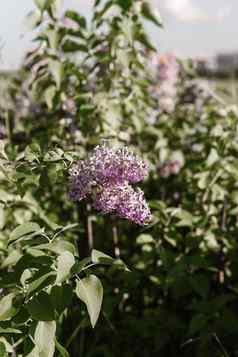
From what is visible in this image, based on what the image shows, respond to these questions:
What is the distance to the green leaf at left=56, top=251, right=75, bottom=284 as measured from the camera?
1399mm

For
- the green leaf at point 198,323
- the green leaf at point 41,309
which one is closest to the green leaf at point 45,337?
the green leaf at point 41,309

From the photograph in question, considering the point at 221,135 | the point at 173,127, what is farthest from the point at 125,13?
the point at 173,127

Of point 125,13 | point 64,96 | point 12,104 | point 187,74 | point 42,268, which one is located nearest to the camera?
point 42,268

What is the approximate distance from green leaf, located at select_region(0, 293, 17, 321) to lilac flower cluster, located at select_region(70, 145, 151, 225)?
1.03 feet

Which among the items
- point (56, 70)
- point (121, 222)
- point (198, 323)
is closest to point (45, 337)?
point (198, 323)

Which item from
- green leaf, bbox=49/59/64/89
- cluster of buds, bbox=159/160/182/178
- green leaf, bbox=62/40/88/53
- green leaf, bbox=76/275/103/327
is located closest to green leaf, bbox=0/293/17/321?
green leaf, bbox=76/275/103/327

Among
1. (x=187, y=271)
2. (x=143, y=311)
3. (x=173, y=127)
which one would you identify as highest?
(x=173, y=127)

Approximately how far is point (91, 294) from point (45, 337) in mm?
175

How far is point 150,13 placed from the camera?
2.73 metres

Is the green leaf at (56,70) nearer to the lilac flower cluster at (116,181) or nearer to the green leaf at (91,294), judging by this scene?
the lilac flower cluster at (116,181)

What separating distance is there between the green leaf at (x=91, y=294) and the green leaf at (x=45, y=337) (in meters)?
0.13

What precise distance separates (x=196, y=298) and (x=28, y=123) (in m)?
1.39

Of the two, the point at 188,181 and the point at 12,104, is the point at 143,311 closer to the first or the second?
the point at 188,181

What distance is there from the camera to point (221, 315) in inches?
94.7
